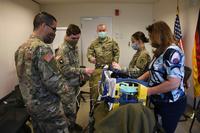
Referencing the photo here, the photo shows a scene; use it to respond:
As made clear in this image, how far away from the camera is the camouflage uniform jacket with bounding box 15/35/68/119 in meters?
1.77

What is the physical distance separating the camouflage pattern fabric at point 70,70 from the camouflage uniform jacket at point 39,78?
725 mm

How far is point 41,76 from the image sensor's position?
1799mm

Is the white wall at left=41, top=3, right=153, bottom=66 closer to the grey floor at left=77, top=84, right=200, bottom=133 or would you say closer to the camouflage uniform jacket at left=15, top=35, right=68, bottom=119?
the grey floor at left=77, top=84, right=200, bottom=133

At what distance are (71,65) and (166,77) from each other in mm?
1325

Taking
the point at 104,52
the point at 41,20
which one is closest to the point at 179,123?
the point at 104,52

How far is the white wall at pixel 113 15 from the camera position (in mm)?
6551

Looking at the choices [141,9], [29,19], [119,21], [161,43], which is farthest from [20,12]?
[161,43]

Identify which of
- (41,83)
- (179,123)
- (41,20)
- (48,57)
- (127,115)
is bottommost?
(179,123)

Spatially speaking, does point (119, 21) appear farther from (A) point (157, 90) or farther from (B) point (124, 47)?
(A) point (157, 90)

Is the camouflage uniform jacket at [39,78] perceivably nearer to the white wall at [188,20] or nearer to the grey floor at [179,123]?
the grey floor at [179,123]

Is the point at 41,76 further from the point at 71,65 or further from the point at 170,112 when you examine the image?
the point at 170,112

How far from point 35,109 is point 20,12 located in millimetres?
3730

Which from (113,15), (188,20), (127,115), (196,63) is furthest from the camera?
(113,15)

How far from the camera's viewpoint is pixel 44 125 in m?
1.99
